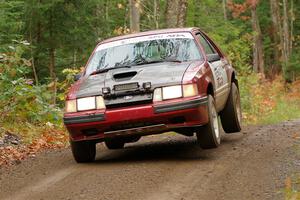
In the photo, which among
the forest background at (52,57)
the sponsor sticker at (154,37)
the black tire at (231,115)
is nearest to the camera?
the sponsor sticker at (154,37)

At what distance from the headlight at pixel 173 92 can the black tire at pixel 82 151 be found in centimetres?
133

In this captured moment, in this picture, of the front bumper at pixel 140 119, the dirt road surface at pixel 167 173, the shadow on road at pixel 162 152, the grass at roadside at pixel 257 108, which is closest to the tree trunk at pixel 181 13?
the grass at roadside at pixel 257 108

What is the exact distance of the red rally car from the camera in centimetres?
780

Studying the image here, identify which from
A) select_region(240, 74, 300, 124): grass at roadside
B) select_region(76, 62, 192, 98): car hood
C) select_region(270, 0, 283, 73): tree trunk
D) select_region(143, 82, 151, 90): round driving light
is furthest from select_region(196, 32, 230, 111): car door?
select_region(270, 0, 283, 73): tree trunk

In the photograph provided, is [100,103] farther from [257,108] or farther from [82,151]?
[257,108]

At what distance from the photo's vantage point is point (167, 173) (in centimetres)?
727

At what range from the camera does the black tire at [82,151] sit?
27.7ft

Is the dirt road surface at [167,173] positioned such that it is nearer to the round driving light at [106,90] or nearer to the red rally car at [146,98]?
the red rally car at [146,98]

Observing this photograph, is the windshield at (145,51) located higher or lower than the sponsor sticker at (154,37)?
lower

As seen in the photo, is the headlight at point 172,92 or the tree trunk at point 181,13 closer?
the headlight at point 172,92

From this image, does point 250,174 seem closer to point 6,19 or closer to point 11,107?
point 11,107

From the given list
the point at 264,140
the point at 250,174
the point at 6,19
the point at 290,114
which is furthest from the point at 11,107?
the point at 290,114

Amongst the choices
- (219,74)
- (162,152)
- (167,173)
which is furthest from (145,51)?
(167,173)

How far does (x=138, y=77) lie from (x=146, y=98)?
14.0 inches
